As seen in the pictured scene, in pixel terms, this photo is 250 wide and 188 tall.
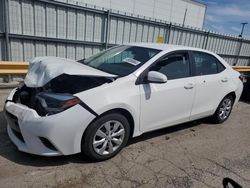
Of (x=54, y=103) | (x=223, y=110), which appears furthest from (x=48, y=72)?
(x=223, y=110)

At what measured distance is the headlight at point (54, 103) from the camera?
274 centimetres

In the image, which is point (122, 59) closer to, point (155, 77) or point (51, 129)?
point (155, 77)

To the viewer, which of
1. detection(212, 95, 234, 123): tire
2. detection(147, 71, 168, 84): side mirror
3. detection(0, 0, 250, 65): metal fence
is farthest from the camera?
detection(0, 0, 250, 65): metal fence

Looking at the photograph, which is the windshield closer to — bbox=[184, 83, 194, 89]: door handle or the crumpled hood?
the crumpled hood

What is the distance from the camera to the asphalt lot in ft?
Answer: 9.07

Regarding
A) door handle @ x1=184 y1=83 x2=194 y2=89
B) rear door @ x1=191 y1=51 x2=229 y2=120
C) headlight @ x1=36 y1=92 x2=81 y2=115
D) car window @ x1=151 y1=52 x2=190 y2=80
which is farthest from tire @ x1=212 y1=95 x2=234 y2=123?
headlight @ x1=36 y1=92 x2=81 y2=115

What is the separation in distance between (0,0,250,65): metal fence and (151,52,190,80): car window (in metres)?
4.50

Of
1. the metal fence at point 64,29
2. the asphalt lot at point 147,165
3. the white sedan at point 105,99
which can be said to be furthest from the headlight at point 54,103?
the metal fence at point 64,29

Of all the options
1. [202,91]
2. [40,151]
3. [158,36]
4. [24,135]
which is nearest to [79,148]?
[40,151]

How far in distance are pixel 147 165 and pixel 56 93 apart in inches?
60.2

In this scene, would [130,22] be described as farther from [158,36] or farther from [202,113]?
[202,113]

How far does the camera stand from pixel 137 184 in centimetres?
279

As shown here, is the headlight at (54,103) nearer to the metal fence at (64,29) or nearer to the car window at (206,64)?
the car window at (206,64)

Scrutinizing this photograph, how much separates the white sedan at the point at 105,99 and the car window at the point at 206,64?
0.10 ft
